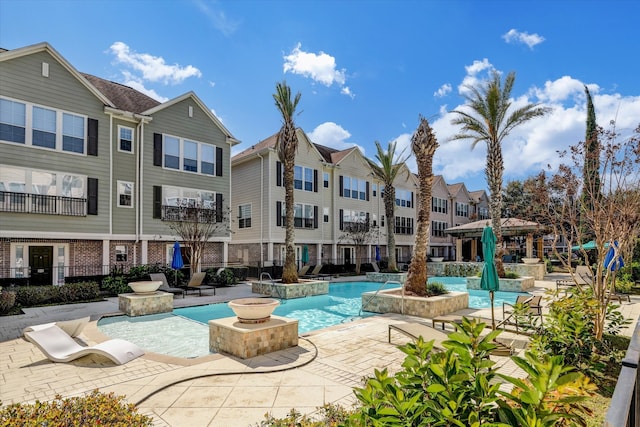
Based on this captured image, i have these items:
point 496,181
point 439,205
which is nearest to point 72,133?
point 496,181

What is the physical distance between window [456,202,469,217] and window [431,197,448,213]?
3.18 meters

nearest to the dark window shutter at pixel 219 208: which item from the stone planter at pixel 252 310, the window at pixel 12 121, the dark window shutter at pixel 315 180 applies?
the dark window shutter at pixel 315 180

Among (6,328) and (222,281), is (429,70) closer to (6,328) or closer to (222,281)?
(222,281)

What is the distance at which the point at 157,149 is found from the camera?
2069 cm

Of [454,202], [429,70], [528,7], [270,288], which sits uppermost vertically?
[429,70]

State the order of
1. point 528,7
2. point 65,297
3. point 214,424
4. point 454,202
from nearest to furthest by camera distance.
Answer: point 214,424 < point 528,7 < point 65,297 < point 454,202

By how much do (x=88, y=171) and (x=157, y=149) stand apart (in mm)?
3757

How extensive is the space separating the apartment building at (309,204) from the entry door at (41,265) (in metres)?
11.7

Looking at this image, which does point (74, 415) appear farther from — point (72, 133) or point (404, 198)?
point (404, 198)

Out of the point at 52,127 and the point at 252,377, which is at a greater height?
the point at 52,127

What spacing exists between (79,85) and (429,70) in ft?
59.1

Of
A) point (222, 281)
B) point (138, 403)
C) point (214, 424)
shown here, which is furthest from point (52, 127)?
point (214, 424)

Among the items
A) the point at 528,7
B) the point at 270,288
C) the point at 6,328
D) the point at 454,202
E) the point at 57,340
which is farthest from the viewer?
the point at 454,202

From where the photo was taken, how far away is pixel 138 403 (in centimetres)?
478
